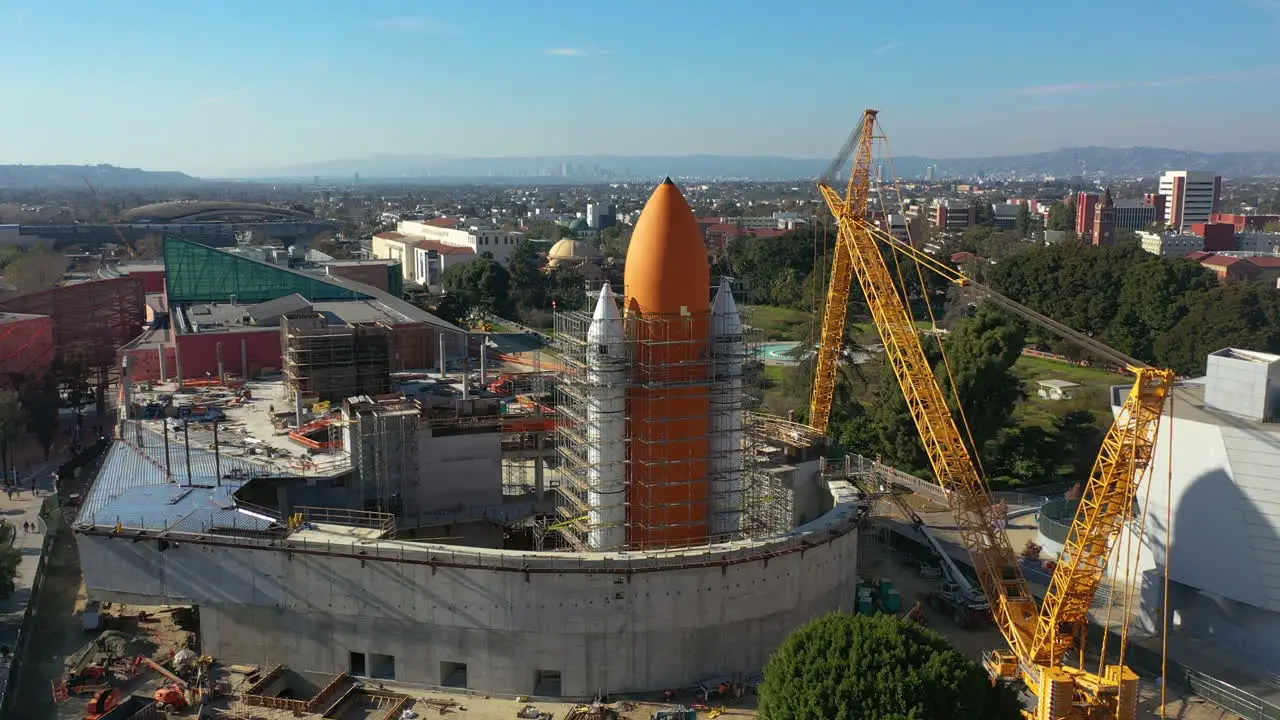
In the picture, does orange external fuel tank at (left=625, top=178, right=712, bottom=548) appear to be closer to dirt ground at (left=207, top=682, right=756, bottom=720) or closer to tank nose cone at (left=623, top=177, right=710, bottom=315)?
tank nose cone at (left=623, top=177, right=710, bottom=315)

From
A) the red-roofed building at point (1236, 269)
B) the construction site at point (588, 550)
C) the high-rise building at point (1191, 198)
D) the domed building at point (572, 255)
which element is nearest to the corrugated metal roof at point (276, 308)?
the construction site at point (588, 550)

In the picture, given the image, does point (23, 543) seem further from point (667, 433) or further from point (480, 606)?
point (667, 433)

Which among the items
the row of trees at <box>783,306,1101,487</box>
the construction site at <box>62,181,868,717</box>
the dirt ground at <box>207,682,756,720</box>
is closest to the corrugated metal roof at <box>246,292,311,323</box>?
the construction site at <box>62,181,868,717</box>

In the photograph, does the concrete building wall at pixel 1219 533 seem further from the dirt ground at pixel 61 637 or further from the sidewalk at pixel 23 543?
the sidewalk at pixel 23 543

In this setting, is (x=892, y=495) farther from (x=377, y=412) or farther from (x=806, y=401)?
(x=377, y=412)

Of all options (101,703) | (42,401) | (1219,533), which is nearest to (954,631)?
(1219,533)

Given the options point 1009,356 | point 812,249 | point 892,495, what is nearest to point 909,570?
point 892,495
